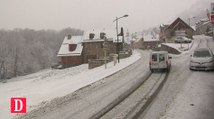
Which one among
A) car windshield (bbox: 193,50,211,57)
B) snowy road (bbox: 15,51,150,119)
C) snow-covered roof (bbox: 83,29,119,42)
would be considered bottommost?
snowy road (bbox: 15,51,150,119)

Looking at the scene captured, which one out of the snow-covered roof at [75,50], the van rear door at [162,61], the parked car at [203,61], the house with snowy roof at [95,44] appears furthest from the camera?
the snow-covered roof at [75,50]

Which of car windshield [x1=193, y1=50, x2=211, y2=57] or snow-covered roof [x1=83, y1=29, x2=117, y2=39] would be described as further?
snow-covered roof [x1=83, y1=29, x2=117, y2=39]

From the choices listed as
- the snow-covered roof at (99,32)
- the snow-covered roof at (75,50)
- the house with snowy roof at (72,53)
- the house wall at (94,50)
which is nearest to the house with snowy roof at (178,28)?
the snow-covered roof at (99,32)

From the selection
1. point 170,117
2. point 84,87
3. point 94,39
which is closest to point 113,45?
point 94,39

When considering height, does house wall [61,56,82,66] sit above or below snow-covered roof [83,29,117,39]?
below

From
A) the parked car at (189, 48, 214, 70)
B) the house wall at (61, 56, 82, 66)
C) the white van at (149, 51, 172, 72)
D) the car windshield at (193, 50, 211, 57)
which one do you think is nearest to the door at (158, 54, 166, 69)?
the white van at (149, 51, 172, 72)

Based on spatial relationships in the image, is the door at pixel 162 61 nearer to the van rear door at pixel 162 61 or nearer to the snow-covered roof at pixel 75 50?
the van rear door at pixel 162 61

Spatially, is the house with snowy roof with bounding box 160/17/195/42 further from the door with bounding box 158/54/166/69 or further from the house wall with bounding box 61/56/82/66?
the door with bounding box 158/54/166/69

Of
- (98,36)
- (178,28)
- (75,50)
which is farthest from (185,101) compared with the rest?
(178,28)

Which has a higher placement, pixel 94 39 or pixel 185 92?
pixel 94 39

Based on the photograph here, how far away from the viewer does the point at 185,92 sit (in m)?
12.9

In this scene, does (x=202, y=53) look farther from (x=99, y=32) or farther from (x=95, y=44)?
(x=99, y=32)

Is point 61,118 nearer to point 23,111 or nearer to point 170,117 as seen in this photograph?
point 23,111

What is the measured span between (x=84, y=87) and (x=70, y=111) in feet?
18.6
